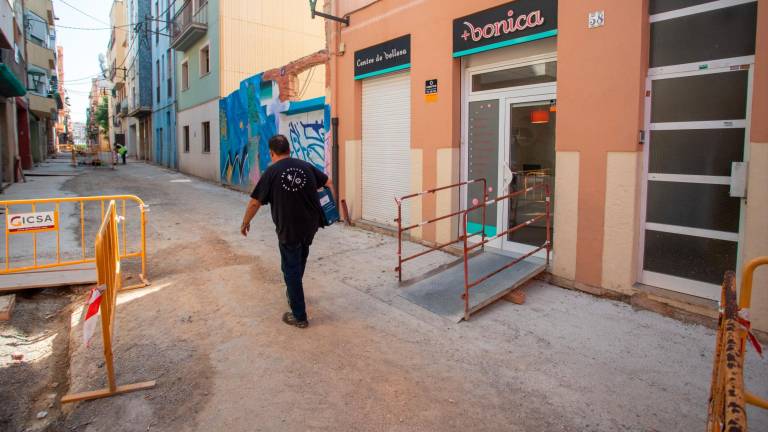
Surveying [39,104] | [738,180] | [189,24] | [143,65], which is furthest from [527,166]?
[143,65]

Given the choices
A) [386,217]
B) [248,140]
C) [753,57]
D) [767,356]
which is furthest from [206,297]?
[248,140]

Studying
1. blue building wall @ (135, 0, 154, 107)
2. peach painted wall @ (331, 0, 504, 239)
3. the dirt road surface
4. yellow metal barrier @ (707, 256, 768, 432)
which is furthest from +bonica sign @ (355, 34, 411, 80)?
blue building wall @ (135, 0, 154, 107)

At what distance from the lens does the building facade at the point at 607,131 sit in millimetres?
4398

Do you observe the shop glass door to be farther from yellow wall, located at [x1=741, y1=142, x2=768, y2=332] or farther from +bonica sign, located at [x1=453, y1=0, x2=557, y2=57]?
yellow wall, located at [x1=741, y1=142, x2=768, y2=332]

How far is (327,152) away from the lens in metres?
10.2

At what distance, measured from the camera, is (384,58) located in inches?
325

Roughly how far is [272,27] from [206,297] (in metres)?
15.7

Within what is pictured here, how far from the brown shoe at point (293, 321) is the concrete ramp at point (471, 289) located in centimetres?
124

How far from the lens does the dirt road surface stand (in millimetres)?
3137

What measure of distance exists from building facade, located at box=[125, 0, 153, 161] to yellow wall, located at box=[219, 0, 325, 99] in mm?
11179

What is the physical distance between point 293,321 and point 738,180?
164 inches

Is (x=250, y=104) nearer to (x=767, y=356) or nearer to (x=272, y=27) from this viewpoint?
(x=272, y=27)

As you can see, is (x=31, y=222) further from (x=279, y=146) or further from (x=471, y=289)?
(x=471, y=289)

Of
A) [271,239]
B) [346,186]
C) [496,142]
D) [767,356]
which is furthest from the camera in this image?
[346,186]
